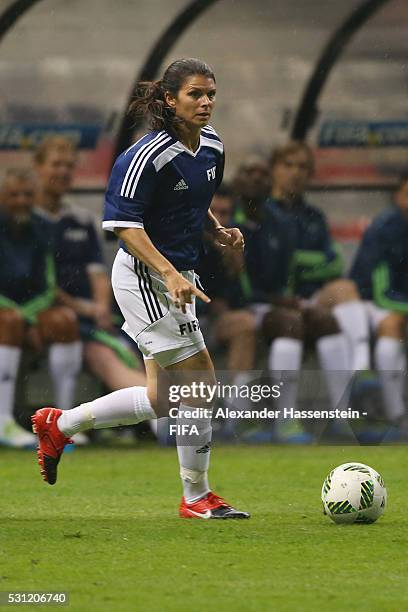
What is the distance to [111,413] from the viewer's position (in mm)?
6277

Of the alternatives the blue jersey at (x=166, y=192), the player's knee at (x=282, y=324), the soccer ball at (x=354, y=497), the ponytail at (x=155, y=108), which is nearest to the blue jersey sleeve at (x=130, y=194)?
the blue jersey at (x=166, y=192)

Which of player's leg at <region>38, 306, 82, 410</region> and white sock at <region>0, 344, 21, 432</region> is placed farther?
player's leg at <region>38, 306, 82, 410</region>

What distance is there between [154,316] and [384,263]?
4.95 metres

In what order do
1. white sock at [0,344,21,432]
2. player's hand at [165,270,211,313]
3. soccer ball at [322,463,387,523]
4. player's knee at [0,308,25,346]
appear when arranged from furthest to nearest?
player's knee at [0,308,25,346], white sock at [0,344,21,432], soccer ball at [322,463,387,523], player's hand at [165,270,211,313]

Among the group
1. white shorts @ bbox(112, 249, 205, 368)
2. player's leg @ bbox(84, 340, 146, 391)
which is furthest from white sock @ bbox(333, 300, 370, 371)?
white shorts @ bbox(112, 249, 205, 368)

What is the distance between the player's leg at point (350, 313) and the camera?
424 inches

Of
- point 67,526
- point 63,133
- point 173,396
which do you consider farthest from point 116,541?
point 63,133

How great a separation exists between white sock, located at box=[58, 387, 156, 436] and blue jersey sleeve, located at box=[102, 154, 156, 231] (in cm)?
74

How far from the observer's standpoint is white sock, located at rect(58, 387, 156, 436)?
6.24m

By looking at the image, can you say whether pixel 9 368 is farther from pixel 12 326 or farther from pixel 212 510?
pixel 212 510

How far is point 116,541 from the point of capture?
221 inches

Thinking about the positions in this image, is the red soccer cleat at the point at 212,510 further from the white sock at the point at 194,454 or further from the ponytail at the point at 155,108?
the ponytail at the point at 155,108

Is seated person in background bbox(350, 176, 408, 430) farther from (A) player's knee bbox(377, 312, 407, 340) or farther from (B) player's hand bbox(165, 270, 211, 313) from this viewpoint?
(B) player's hand bbox(165, 270, 211, 313)

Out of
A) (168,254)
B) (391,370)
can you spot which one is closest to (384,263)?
(391,370)
